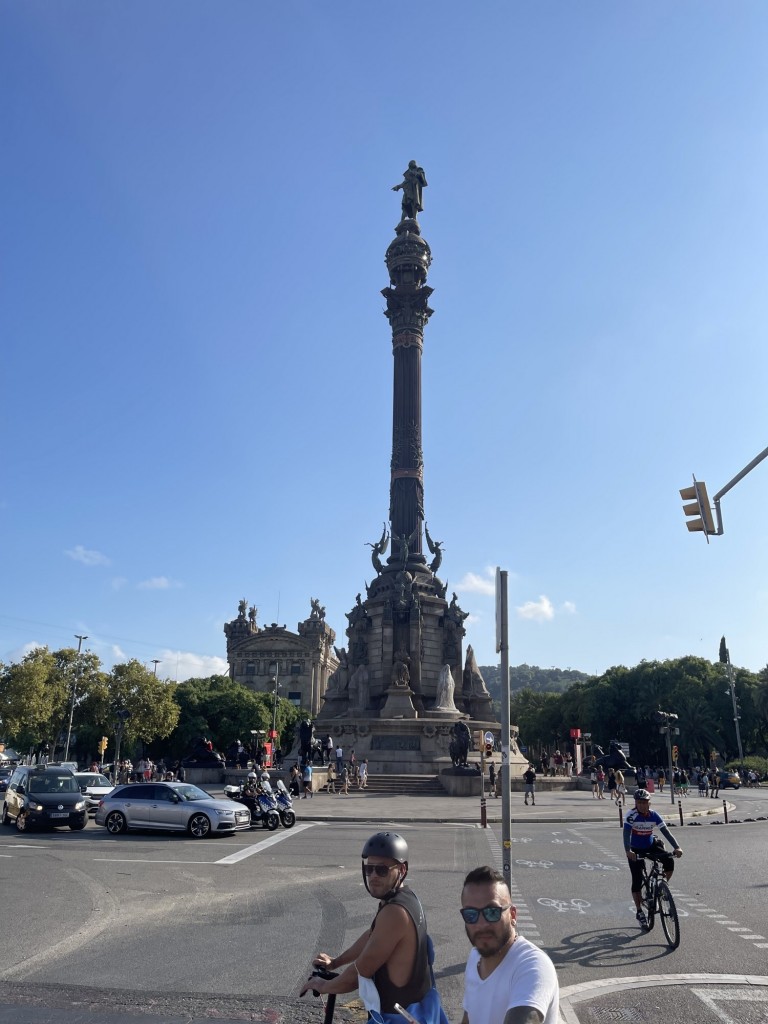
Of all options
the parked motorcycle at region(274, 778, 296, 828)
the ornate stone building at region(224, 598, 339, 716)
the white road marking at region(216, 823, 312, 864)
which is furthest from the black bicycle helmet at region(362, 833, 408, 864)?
the ornate stone building at region(224, 598, 339, 716)

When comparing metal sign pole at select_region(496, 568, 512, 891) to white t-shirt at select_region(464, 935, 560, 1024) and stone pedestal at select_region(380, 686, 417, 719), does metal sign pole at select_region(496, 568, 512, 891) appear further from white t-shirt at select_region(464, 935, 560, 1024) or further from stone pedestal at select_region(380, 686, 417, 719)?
stone pedestal at select_region(380, 686, 417, 719)

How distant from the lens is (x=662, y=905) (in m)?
9.59

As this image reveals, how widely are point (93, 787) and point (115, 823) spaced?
8213 millimetres

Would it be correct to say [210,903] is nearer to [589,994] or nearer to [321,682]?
[589,994]

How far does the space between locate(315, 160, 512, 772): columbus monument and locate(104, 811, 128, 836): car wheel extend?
70.6 feet

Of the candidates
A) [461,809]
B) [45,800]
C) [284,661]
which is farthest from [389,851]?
[284,661]

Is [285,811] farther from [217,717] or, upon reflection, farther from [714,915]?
[217,717]

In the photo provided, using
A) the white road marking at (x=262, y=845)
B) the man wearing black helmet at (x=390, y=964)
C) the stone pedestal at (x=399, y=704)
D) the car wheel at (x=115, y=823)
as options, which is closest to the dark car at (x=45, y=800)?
the car wheel at (x=115, y=823)

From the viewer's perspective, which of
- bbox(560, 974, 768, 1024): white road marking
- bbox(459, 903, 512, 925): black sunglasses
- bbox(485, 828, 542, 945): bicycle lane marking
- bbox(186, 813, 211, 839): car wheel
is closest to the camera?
bbox(459, 903, 512, 925): black sunglasses

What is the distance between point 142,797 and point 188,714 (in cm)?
6418

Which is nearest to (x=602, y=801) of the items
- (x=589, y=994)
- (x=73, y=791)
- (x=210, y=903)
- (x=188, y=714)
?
(x=73, y=791)

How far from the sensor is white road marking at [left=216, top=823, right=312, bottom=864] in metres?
16.4

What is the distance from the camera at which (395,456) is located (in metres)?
56.6

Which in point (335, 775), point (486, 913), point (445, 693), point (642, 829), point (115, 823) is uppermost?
point (445, 693)
